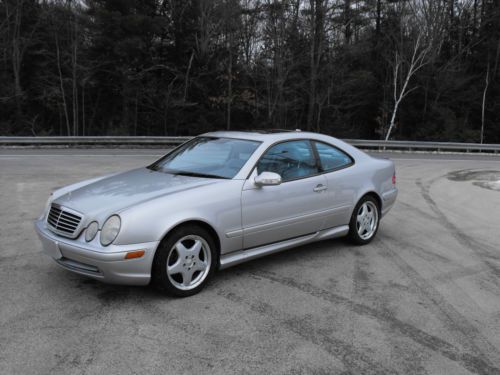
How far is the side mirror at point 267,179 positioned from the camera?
4617mm

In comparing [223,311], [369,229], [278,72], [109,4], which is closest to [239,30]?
[278,72]

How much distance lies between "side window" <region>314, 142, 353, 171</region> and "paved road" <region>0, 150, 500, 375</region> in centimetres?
101

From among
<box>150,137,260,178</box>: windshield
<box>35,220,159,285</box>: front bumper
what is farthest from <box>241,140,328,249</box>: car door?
<box>35,220,159,285</box>: front bumper

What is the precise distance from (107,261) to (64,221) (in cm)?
68

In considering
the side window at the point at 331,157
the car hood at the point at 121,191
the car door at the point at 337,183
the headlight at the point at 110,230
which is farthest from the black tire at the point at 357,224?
the headlight at the point at 110,230

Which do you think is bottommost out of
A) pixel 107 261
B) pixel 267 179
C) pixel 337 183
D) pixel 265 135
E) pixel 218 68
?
pixel 107 261

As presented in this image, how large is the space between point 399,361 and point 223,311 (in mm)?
1412

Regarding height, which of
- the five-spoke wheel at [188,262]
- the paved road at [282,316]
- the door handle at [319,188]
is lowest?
the paved road at [282,316]

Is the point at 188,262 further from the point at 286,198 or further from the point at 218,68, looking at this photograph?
the point at 218,68

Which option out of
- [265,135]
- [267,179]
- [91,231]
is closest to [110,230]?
[91,231]

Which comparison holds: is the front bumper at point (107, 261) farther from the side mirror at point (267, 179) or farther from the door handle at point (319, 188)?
the door handle at point (319, 188)

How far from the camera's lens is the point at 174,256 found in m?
4.19

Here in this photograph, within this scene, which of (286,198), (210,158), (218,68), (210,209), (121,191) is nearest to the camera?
(210,209)

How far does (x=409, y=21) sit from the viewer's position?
32.7 metres
